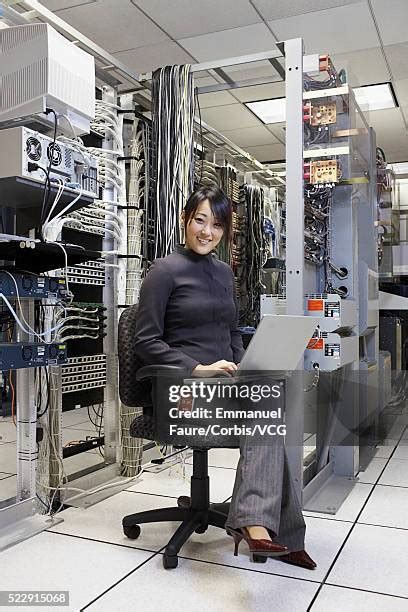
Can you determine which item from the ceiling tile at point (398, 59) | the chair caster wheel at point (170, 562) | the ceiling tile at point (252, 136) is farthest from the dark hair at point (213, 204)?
the ceiling tile at point (252, 136)

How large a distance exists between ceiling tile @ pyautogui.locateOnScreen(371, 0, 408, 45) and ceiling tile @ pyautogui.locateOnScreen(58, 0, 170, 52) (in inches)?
61.7

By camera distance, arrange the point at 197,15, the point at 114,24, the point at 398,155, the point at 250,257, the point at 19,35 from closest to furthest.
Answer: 1. the point at 19,35
2. the point at 197,15
3. the point at 114,24
4. the point at 250,257
5. the point at 398,155

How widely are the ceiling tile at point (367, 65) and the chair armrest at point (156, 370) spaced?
349 centimetres

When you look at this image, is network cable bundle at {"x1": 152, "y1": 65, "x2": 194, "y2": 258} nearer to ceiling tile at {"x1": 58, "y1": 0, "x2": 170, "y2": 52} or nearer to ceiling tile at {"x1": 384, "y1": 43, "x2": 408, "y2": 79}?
ceiling tile at {"x1": 58, "y1": 0, "x2": 170, "y2": 52}

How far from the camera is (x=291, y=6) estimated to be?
12.7 ft

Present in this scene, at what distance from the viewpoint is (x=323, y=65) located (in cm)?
252

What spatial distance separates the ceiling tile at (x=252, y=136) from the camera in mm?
6723

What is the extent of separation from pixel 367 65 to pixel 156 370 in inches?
163

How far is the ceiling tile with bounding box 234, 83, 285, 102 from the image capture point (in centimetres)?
540

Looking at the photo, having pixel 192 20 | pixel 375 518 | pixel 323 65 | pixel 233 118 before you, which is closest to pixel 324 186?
pixel 323 65

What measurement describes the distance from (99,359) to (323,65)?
1.73 m

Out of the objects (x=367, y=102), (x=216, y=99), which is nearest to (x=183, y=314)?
(x=216, y=99)

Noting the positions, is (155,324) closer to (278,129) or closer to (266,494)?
(266,494)

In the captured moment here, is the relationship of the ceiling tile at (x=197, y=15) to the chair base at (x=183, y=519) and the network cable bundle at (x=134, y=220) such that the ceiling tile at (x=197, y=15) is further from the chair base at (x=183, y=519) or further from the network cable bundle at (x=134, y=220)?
the chair base at (x=183, y=519)
